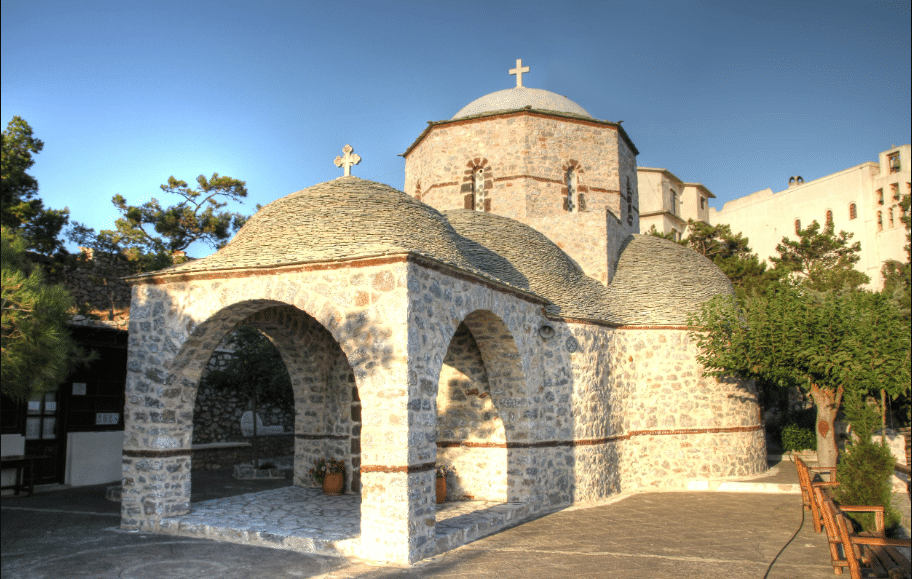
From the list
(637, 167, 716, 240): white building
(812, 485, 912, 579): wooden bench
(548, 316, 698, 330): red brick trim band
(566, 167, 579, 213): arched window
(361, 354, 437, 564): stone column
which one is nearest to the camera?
(812, 485, 912, 579): wooden bench

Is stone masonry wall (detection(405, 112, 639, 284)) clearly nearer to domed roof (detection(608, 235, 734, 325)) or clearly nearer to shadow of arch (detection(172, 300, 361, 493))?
domed roof (detection(608, 235, 734, 325))

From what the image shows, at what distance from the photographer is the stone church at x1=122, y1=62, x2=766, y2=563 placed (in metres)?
7.47

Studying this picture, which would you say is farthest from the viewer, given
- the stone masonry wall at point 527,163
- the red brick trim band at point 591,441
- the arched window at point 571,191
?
the arched window at point 571,191

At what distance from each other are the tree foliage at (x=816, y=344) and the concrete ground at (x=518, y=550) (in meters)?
2.68

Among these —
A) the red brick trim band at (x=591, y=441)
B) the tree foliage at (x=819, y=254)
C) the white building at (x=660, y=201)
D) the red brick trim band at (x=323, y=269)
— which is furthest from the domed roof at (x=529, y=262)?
the white building at (x=660, y=201)

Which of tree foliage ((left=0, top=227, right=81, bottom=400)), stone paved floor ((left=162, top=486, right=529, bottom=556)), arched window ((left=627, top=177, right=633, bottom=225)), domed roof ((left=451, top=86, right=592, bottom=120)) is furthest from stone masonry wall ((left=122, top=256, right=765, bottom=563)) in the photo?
domed roof ((left=451, top=86, right=592, bottom=120))

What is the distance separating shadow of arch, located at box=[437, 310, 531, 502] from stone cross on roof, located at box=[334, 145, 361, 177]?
3.23m

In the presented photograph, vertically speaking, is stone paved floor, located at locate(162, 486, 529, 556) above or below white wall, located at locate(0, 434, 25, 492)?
below

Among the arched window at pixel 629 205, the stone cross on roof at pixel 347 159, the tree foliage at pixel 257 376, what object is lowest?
the tree foliage at pixel 257 376

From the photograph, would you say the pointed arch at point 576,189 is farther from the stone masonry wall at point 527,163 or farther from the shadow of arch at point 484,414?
the shadow of arch at point 484,414

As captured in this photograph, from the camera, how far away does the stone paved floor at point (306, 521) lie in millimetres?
7676

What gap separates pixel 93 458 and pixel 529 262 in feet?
31.0

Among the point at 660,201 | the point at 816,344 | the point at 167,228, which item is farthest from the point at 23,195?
the point at 660,201

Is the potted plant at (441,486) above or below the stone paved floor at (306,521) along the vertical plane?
above
